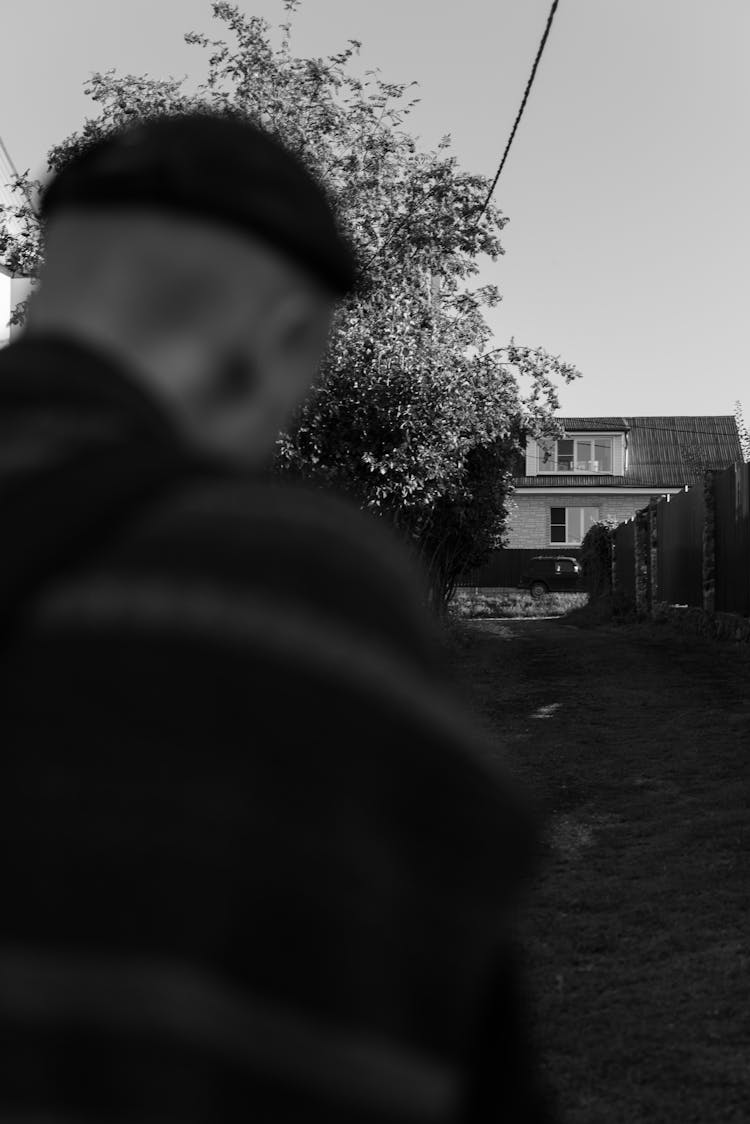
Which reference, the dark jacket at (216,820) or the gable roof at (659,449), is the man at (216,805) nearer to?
the dark jacket at (216,820)

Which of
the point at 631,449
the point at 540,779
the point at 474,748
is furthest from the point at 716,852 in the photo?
the point at 631,449

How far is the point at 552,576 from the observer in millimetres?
46062

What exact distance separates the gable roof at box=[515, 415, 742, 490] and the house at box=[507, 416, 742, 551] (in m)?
0.04

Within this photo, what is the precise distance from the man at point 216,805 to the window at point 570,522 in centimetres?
5122

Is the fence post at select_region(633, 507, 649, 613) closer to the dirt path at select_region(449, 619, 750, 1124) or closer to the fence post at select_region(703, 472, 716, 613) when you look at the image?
the fence post at select_region(703, 472, 716, 613)

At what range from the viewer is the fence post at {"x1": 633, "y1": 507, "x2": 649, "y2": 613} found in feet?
85.4

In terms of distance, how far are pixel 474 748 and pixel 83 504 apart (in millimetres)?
343

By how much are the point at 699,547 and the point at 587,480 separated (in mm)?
31870

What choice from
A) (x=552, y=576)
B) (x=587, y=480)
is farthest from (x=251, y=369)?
(x=587, y=480)

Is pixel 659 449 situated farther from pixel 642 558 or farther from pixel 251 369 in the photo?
pixel 251 369

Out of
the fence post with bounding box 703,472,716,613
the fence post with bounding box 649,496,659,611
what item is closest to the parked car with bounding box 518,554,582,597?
the fence post with bounding box 649,496,659,611

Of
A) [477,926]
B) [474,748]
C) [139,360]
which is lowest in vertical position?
[477,926]

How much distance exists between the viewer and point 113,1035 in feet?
2.93

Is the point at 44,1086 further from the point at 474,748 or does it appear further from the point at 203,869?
the point at 474,748
